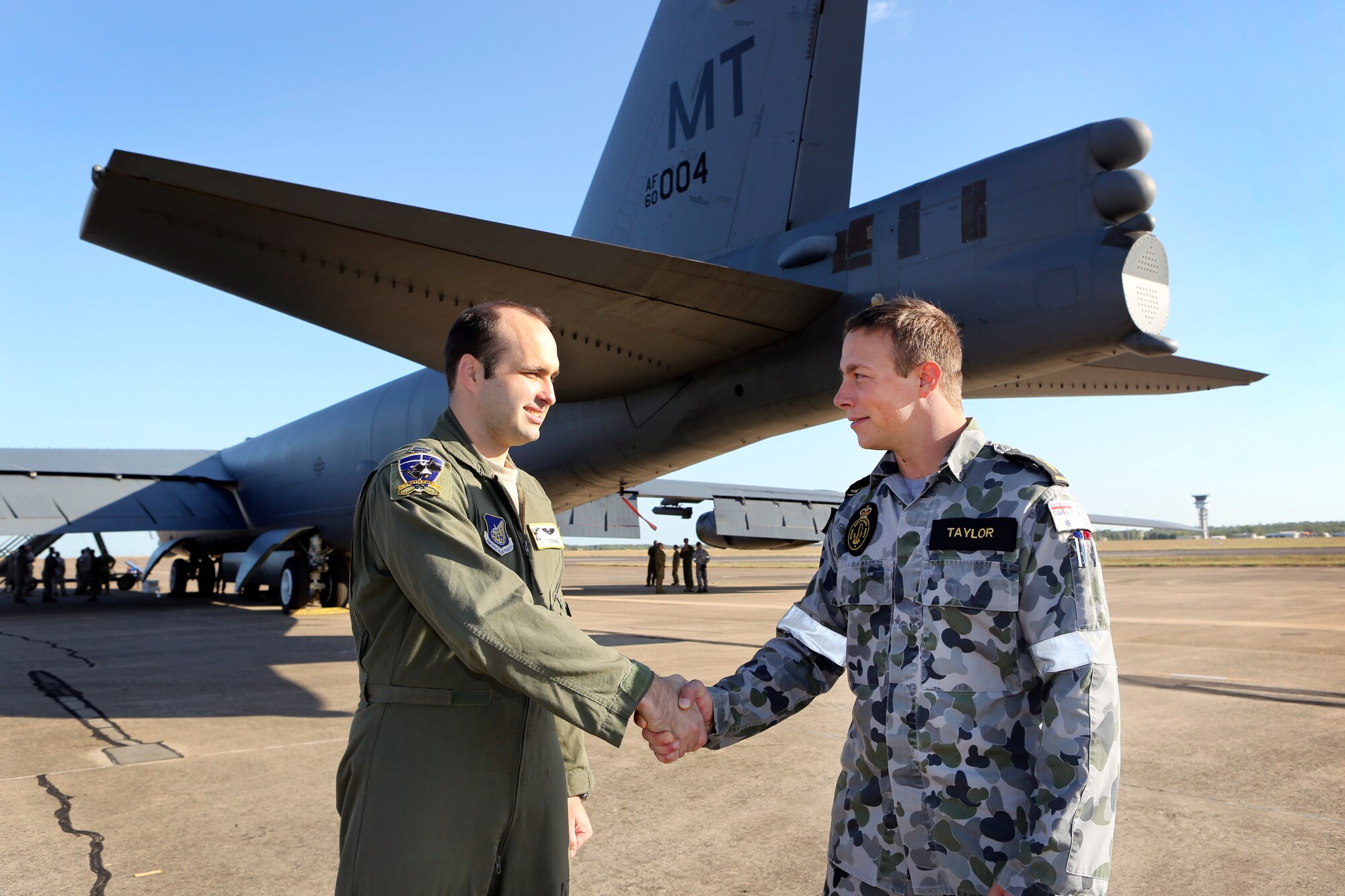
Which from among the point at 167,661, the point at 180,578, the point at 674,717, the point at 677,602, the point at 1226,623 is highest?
the point at 674,717

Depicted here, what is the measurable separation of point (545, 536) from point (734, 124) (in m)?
7.45

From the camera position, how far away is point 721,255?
878 cm

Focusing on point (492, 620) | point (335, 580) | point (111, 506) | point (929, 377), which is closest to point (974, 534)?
point (929, 377)

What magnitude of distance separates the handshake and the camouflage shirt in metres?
0.38

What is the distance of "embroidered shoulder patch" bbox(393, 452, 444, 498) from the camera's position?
6.50ft

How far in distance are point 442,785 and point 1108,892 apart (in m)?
2.94

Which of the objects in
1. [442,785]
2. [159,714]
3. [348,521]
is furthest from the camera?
[348,521]

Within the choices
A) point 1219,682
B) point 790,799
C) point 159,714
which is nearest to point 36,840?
point 159,714

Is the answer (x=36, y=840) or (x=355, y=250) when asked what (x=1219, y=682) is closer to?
(x=355, y=250)

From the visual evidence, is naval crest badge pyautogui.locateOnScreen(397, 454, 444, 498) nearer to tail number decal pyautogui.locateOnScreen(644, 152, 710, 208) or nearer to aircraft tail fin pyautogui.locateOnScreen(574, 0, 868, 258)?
aircraft tail fin pyautogui.locateOnScreen(574, 0, 868, 258)

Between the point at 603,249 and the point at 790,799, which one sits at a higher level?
the point at 603,249

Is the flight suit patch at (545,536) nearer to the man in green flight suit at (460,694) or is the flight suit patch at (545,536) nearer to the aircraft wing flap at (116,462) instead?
the man in green flight suit at (460,694)

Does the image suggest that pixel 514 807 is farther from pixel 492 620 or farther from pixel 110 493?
pixel 110 493

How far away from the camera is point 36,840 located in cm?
396
